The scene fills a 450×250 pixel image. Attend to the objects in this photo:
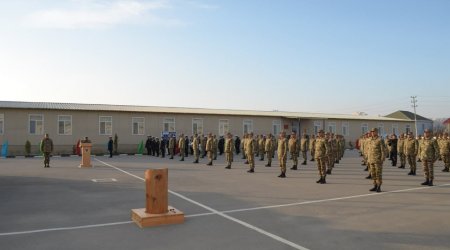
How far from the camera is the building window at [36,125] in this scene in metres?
32.0

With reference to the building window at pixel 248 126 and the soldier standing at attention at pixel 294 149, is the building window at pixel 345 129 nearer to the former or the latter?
the building window at pixel 248 126

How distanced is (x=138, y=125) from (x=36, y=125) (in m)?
A: 8.47

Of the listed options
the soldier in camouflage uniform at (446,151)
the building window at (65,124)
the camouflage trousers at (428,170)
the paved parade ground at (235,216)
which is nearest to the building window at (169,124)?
the building window at (65,124)

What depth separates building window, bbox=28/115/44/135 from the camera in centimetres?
3197

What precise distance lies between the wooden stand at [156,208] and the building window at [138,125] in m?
28.4

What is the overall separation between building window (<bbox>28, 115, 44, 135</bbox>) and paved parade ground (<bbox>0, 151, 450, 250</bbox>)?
67.3 ft

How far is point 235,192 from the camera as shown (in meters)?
11.4

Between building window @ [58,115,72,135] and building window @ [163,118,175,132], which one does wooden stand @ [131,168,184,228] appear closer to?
building window @ [58,115,72,135]

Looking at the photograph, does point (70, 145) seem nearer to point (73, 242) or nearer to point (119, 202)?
point (119, 202)

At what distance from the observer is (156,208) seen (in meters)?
7.47

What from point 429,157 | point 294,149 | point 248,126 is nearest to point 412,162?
point 429,157

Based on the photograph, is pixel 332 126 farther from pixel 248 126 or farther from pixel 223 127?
pixel 223 127

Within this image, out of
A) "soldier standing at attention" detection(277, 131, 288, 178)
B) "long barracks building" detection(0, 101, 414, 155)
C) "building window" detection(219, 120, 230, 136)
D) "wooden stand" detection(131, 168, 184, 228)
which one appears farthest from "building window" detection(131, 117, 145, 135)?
"wooden stand" detection(131, 168, 184, 228)

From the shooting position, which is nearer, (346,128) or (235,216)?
(235,216)
